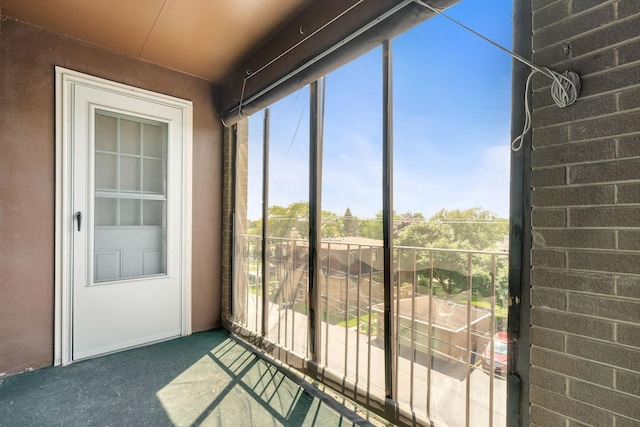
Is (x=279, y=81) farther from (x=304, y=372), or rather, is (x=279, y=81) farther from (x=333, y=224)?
(x=304, y=372)

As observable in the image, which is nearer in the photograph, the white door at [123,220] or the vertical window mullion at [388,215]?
the vertical window mullion at [388,215]

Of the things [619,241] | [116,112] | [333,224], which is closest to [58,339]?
[116,112]

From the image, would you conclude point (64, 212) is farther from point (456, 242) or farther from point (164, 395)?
point (456, 242)

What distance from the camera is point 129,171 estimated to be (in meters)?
2.71

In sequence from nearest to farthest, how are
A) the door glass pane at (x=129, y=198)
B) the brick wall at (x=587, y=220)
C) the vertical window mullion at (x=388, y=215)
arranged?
1. the brick wall at (x=587, y=220)
2. the vertical window mullion at (x=388, y=215)
3. the door glass pane at (x=129, y=198)

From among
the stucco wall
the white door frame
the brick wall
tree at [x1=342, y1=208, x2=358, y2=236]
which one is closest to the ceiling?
the stucco wall

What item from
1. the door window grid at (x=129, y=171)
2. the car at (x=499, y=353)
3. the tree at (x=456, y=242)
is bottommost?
the car at (x=499, y=353)

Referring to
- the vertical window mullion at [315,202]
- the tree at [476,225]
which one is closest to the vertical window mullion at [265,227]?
the vertical window mullion at [315,202]

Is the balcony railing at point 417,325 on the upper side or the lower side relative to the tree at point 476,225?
lower

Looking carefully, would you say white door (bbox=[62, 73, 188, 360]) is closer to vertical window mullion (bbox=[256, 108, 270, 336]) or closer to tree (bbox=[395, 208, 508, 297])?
vertical window mullion (bbox=[256, 108, 270, 336])

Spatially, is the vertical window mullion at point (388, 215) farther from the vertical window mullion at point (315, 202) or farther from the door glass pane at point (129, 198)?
the door glass pane at point (129, 198)

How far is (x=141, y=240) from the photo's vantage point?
279 centimetres

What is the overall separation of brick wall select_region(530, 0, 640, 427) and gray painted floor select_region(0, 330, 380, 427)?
1114 mm

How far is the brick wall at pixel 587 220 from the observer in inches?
36.4
